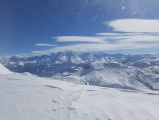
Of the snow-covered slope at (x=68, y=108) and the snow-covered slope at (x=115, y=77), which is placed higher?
the snow-covered slope at (x=68, y=108)

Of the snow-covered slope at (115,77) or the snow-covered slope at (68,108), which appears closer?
the snow-covered slope at (68,108)

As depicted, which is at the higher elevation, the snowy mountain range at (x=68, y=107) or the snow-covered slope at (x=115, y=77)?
the snowy mountain range at (x=68, y=107)

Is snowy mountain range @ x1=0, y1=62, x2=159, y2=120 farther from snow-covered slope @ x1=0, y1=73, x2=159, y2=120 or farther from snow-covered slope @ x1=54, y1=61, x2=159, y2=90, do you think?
snow-covered slope @ x1=54, y1=61, x2=159, y2=90

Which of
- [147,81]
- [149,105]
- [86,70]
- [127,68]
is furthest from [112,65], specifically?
[149,105]

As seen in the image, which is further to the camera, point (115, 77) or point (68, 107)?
point (115, 77)

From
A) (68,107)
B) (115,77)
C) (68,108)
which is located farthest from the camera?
(115,77)

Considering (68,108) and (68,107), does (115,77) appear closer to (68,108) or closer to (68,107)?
(68,107)

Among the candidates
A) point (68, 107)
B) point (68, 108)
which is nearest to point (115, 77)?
point (68, 107)

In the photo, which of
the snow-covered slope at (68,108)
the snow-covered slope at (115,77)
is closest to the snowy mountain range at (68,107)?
the snow-covered slope at (68,108)

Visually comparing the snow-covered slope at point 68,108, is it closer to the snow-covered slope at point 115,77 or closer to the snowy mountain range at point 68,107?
the snowy mountain range at point 68,107
